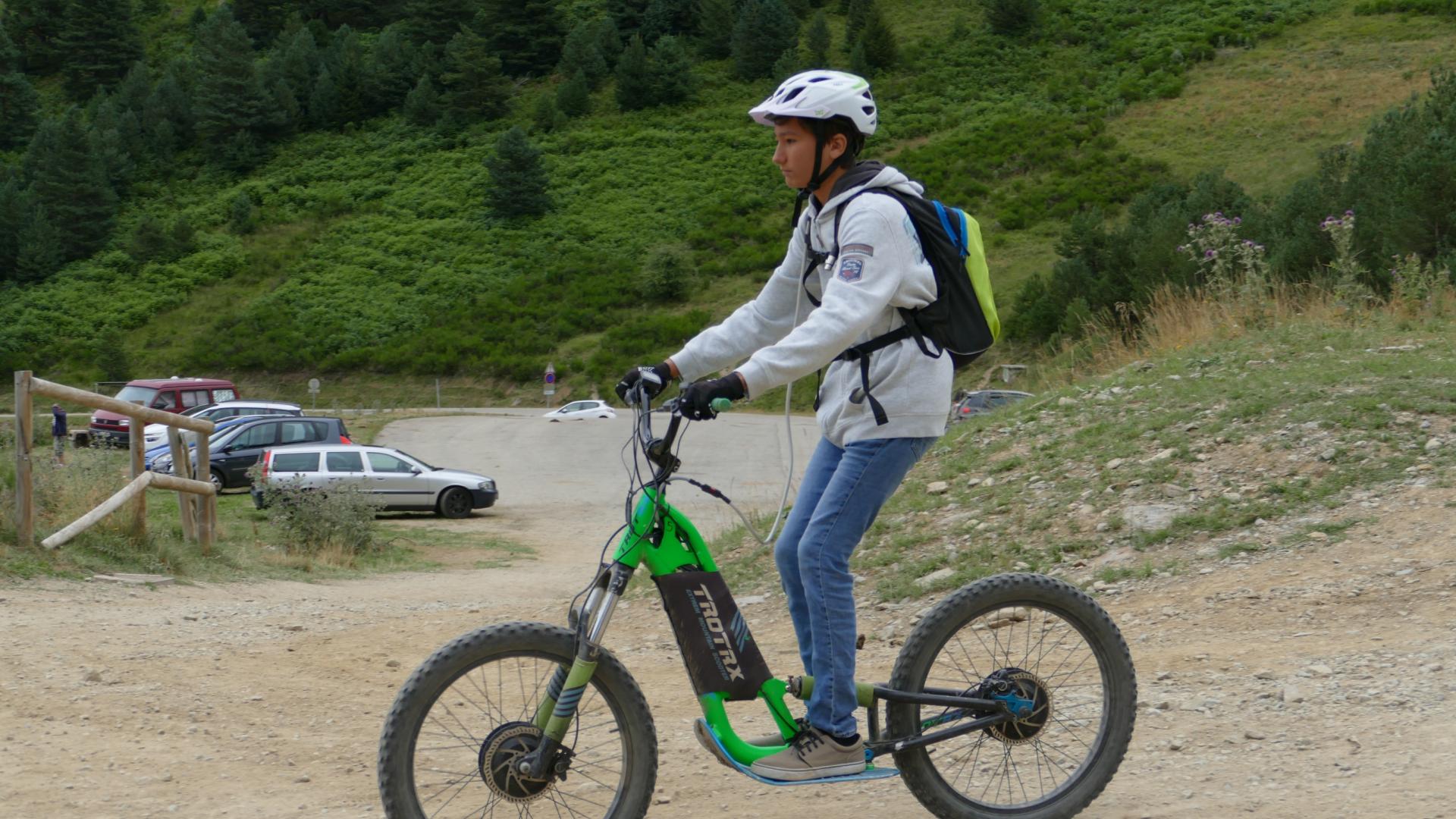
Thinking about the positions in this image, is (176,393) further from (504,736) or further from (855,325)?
(855,325)

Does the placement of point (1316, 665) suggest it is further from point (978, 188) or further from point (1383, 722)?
point (978, 188)

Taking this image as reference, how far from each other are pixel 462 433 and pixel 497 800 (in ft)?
113

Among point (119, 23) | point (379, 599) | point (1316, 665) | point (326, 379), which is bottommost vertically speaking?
point (326, 379)

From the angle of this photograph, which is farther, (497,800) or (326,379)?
(326,379)

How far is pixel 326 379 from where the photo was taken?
56.2 m

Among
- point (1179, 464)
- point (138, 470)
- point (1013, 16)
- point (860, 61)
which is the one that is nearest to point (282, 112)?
point (860, 61)

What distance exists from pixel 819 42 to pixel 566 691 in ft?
266

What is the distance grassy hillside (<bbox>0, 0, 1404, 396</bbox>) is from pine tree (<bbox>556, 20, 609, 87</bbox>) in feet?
6.04

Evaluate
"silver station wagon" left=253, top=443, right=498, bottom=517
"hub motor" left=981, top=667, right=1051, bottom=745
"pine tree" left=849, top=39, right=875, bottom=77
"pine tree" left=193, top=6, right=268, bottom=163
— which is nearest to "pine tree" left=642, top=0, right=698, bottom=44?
"pine tree" left=849, top=39, right=875, bottom=77

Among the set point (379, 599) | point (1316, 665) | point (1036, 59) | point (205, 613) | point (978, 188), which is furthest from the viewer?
point (1036, 59)

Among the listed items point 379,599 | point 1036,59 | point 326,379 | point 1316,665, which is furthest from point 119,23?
point 1316,665

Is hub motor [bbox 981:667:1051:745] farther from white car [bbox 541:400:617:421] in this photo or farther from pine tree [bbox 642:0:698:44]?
pine tree [bbox 642:0:698:44]

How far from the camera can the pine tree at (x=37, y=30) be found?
319 feet

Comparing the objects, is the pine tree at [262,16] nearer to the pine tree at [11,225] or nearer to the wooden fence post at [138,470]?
the pine tree at [11,225]
